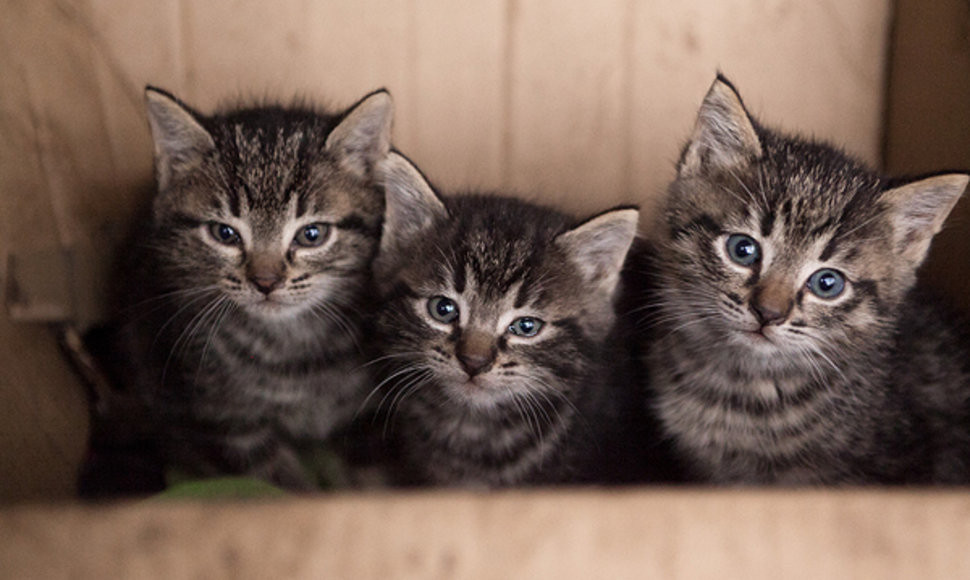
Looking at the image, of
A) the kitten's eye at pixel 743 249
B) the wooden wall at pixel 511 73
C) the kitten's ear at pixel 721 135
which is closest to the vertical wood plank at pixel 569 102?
the wooden wall at pixel 511 73

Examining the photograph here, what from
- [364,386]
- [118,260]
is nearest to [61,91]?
[118,260]

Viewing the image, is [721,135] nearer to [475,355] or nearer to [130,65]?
[475,355]

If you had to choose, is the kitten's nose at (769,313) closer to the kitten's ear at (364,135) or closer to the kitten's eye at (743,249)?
the kitten's eye at (743,249)

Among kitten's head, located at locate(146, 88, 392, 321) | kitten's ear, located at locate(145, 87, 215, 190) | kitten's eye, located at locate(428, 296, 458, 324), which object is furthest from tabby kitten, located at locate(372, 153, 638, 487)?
kitten's ear, located at locate(145, 87, 215, 190)

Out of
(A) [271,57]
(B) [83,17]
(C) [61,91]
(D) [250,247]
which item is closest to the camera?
(D) [250,247]

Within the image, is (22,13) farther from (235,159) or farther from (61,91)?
(235,159)

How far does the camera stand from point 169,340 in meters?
1.99

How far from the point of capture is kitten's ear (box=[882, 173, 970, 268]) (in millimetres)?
1624

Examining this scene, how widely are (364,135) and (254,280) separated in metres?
0.44

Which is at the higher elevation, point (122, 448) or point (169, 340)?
point (169, 340)

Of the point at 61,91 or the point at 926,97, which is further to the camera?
the point at 926,97

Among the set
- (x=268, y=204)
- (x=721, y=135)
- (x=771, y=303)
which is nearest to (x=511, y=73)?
(x=721, y=135)

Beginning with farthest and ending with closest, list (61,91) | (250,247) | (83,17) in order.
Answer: (83,17), (61,91), (250,247)

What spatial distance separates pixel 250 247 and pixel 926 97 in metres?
1.80
